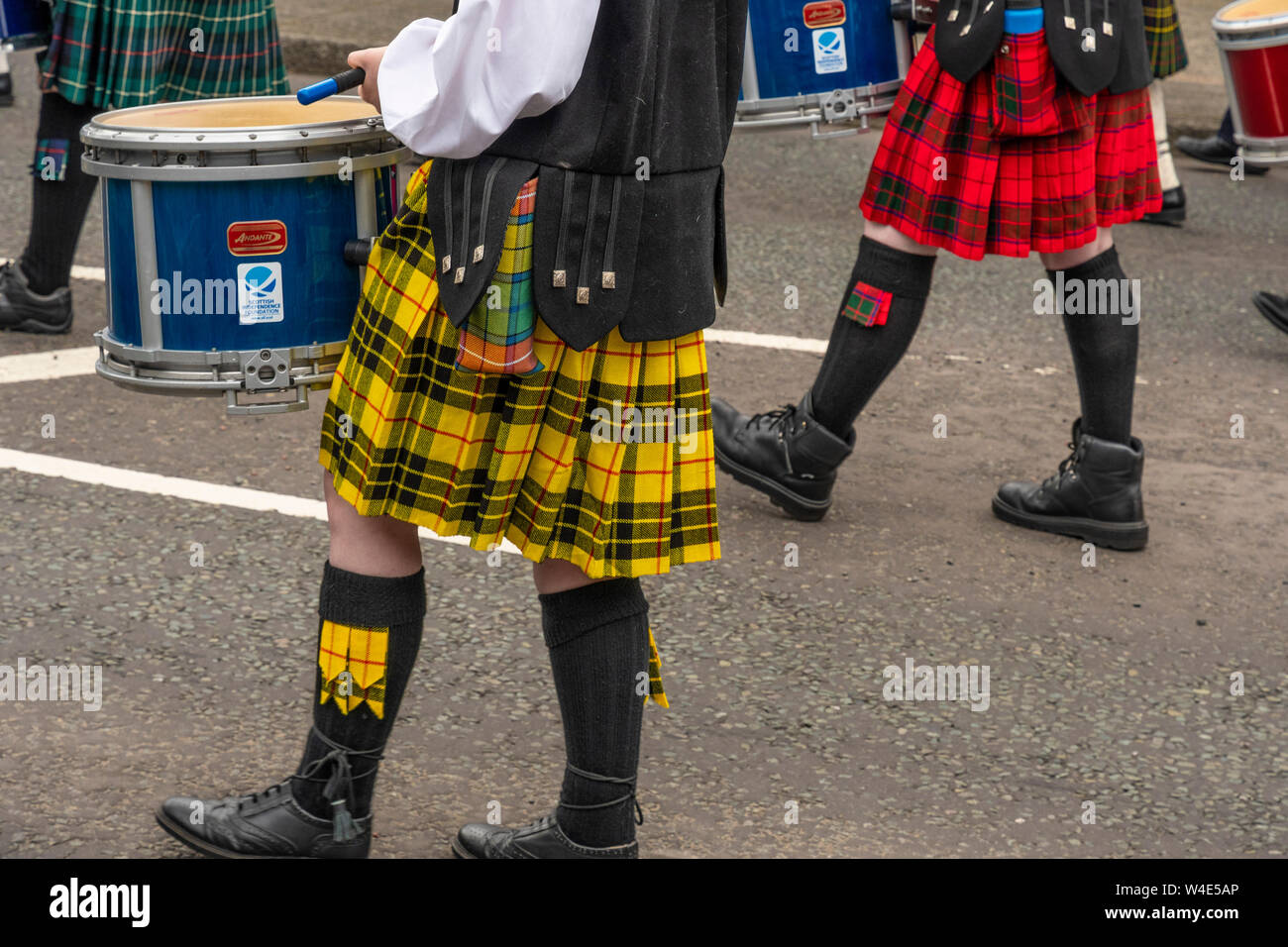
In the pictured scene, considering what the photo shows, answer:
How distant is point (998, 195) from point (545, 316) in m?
1.95

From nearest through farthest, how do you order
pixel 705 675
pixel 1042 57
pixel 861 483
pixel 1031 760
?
pixel 1031 760 < pixel 705 675 < pixel 1042 57 < pixel 861 483

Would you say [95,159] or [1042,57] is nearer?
[95,159]

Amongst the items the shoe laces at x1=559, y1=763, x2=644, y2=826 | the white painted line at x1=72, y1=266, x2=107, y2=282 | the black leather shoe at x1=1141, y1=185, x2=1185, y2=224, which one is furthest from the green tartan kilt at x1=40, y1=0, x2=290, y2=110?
the black leather shoe at x1=1141, y1=185, x2=1185, y2=224

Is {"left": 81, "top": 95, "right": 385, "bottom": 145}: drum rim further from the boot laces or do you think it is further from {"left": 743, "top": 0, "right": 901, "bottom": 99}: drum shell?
the boot laces

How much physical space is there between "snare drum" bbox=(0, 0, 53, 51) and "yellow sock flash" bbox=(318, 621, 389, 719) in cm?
333

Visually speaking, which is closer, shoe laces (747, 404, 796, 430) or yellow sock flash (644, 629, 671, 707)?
yellow sock flash (644, 629, 671, 707)

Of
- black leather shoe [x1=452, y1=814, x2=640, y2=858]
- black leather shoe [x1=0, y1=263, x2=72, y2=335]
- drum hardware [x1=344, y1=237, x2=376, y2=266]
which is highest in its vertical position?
drum hardware [x1=344, y1=237, x2=376, y2=266]

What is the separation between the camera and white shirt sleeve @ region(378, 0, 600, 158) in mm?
2070

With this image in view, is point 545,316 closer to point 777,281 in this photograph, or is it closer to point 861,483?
point 861,483

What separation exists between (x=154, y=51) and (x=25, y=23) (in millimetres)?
388

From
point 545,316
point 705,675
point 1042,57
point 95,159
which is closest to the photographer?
point 545,316

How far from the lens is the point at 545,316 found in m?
2.24

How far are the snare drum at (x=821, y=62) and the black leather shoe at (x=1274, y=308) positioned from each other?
226cm

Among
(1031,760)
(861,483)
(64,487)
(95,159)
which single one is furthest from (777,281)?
(95,159)
